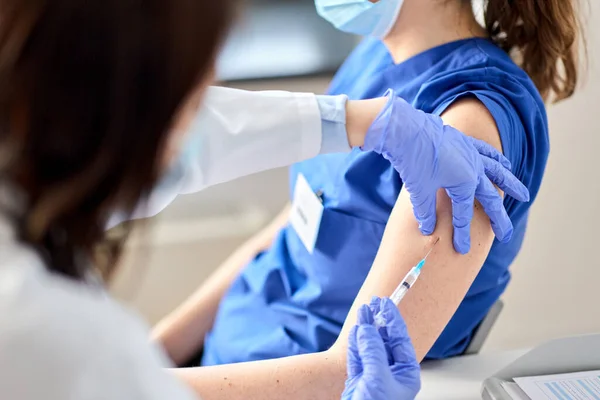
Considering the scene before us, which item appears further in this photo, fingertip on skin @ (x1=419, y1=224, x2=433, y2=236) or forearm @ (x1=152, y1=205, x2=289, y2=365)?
forearm @ (x1=152, y1=205, x2=289, y2=365)

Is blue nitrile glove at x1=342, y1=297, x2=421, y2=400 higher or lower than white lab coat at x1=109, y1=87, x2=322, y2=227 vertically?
lower

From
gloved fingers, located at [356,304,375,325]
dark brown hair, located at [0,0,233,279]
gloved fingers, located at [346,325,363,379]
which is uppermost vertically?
dark brown hair, located at [0,0,233,279]

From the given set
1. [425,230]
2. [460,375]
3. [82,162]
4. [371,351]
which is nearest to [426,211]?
[425,230]

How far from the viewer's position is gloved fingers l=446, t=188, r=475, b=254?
1026 mm

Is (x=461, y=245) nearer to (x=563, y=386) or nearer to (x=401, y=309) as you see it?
(x=401, y=309)

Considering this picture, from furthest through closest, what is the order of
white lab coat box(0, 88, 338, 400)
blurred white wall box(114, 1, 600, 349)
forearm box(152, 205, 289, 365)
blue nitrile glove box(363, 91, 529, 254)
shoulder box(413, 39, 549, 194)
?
1. blurred white wall box(114, 1, 600, 349)
2. forearm box(152, 205, 289, 365)
3. shoulder box(413, 39, 549, 194)
4. blue nitrile glove box(363, 91, 529, 254)
5. white lab coat box(0, 88, 338, 400)

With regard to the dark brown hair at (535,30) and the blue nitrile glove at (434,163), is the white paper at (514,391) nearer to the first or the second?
the blue nitrile glove at (434,163)

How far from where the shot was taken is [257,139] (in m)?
1.08

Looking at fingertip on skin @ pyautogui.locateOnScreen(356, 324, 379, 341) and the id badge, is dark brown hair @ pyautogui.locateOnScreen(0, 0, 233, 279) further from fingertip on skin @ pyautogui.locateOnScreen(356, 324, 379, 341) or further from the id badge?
the id badge

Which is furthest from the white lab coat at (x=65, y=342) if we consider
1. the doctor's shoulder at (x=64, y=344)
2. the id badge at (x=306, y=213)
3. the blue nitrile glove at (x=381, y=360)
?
the id badge at (x=306, y=213)

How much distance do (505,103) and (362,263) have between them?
0.34m

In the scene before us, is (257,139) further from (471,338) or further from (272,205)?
(272,205)

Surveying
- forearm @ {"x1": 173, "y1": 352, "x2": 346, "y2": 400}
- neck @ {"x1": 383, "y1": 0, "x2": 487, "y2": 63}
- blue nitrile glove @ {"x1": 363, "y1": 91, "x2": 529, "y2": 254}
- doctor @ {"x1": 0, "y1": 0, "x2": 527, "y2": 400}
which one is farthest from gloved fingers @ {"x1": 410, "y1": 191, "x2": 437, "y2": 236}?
doctor @ {"x1": 0, "y1": 0, "x2": 527, "y2": 400}

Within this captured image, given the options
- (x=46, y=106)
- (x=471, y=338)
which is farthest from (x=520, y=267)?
(x=46, y=106)
